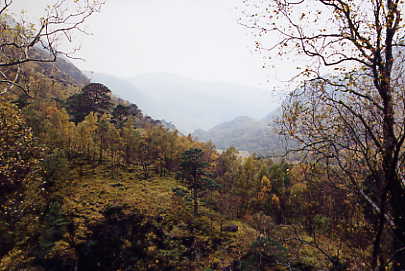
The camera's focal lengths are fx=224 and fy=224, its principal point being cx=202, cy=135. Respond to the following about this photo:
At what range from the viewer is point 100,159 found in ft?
112

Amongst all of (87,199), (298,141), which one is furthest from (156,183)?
(298,141)

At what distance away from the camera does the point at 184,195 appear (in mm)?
24875

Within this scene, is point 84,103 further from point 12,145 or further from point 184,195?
point 12,145

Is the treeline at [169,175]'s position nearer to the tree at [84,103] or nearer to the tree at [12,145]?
the tree at [84,103]

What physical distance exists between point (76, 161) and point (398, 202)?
35.5 meters

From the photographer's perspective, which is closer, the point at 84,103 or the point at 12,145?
the point at 12,145

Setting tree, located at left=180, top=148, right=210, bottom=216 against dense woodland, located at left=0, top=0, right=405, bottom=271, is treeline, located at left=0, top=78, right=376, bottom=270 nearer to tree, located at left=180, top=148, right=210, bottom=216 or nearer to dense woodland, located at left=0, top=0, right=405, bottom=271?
tree, located at left=180, top=148, right=210, bottom=216

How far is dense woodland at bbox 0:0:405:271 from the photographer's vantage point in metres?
4.24

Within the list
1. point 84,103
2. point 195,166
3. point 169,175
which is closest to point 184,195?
point 195,166

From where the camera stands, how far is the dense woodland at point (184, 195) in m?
4.24

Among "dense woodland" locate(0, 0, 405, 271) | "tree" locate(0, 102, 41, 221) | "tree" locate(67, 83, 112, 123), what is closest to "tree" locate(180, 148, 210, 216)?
"dense woodland" locate(0, 0, 405, 271)

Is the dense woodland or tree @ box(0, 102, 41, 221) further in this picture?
tree @ box(0, 102, 41, 221)

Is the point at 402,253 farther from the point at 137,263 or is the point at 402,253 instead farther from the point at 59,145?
the point at 59,145

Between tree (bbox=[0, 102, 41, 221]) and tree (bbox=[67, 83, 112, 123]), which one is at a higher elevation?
tree (bbox=[67, 83, 112, 123])
